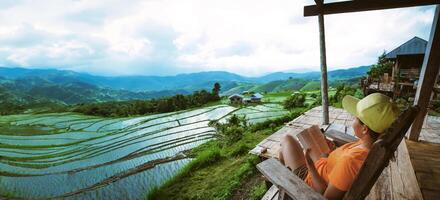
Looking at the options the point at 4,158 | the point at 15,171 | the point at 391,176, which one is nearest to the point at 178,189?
the point at 391,176

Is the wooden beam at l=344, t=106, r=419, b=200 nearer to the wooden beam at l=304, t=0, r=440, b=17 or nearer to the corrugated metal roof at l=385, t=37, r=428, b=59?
the wooden beam at l=304, t=0, r=440, b=17

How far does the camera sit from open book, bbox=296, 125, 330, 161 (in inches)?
75.4

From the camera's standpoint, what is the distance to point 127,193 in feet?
13.8

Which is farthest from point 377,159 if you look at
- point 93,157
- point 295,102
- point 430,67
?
point 295,102

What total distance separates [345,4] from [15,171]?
30.3ft

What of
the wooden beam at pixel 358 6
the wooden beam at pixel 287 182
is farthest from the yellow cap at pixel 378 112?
the wooden beam at pixel 358 6

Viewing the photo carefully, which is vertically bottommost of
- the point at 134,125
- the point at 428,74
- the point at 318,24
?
the point at 134,125

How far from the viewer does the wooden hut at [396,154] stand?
1040mm

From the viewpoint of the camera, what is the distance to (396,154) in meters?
2.57

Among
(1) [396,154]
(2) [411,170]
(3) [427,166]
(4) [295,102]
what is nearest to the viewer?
(2) [411,170]

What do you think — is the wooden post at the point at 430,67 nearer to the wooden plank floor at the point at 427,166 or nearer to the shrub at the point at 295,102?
the wooden plank floor at the point at 427,166

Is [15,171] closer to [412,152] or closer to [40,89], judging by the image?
[412,152]

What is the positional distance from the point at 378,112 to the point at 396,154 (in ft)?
6.36

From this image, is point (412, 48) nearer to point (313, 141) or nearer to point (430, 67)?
point (430, 67)
